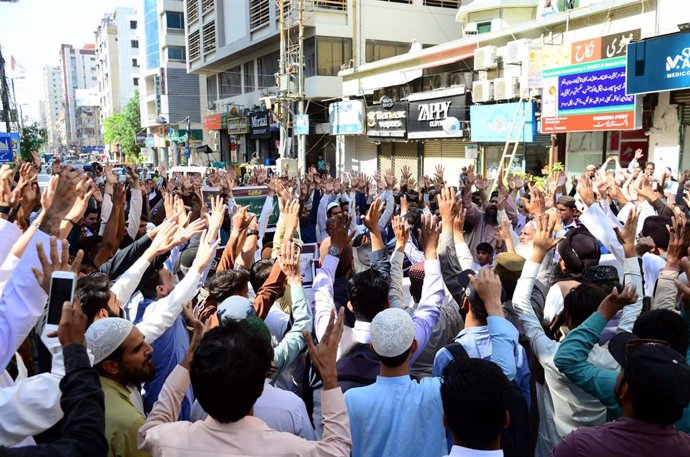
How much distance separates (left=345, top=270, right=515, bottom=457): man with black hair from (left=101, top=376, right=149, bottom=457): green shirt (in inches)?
32.8

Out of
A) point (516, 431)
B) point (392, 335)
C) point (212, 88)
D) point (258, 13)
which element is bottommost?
Result: point (516, 431)

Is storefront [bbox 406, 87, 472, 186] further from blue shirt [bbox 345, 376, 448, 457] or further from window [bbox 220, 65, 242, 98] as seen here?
window [bbox 220, 65, 242, 98]

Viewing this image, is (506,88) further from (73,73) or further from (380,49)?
(73,73)

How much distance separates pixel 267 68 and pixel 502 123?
62.8 ft

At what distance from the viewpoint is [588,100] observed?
14.2 metres

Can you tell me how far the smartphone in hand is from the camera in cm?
197

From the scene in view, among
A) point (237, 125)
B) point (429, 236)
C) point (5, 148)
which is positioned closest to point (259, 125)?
point (237, 125)

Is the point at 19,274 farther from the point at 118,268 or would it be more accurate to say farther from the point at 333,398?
the point at 118,268

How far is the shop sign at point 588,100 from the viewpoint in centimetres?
1327

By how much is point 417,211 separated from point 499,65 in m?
11.5

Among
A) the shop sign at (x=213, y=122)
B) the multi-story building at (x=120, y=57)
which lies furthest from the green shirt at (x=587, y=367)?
the multi-story building at (x=120, y=57)

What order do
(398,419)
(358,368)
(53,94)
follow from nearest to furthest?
(398,419), (358,368), (53,94)

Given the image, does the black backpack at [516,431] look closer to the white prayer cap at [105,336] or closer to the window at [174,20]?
the white prayer cap at [105,336]

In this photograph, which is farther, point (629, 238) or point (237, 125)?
point (237, 125)
